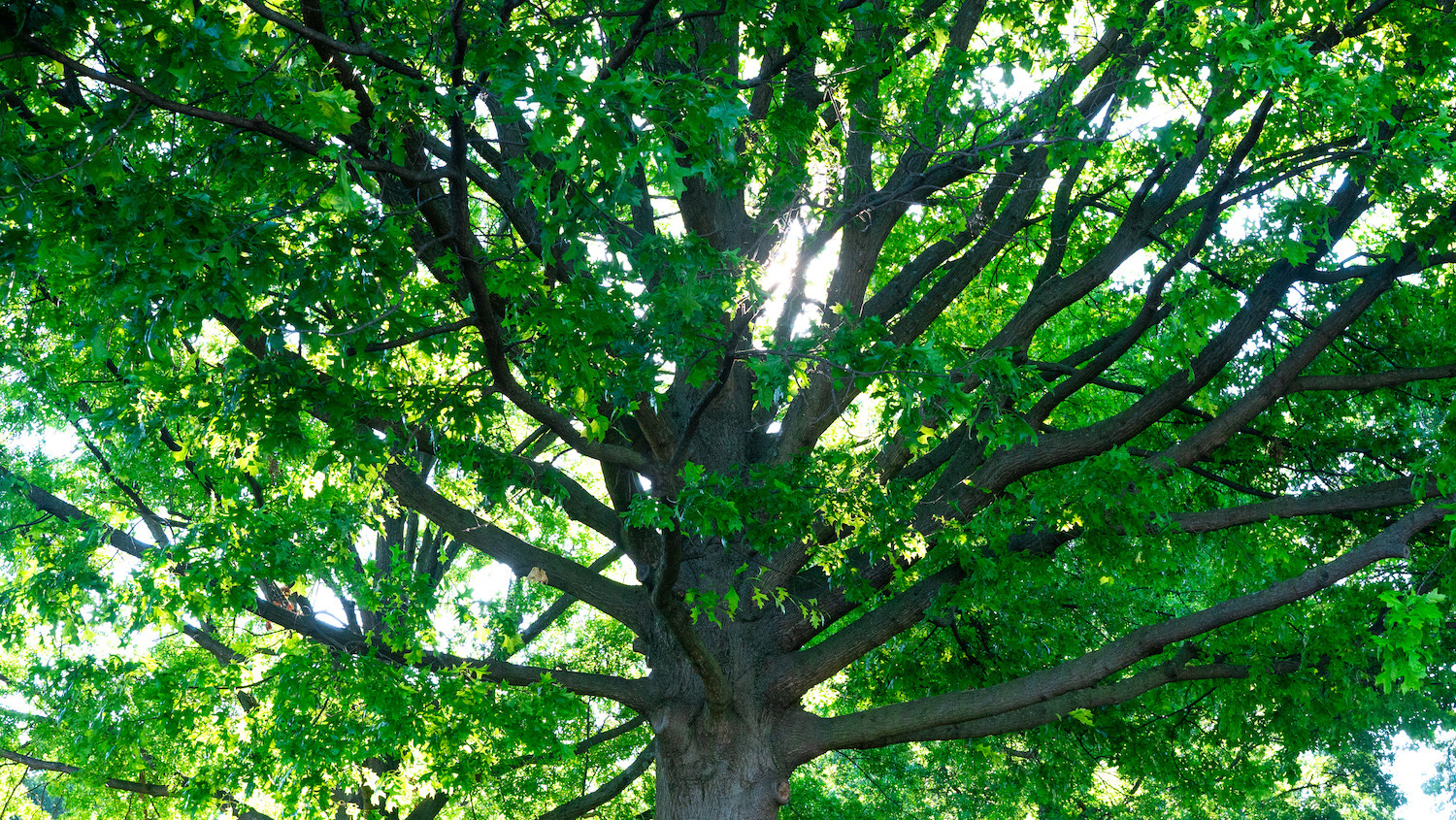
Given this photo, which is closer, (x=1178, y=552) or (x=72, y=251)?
(x=72, y=251)

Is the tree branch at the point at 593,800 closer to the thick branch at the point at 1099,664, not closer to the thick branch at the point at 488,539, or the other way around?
the thick branch at the point at 488,539

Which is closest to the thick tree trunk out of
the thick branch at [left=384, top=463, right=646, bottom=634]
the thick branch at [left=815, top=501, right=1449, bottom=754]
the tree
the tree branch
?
the tree

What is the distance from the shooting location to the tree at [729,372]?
4.43 meters

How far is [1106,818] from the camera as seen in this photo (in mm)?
14031

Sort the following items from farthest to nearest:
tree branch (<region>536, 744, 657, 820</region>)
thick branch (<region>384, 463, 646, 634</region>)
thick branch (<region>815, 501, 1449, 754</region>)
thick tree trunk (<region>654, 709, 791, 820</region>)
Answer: tree branch (<region>536, 744, 657, 820</region>), thick branch (<region>384, 463, 646, 634</region>), thick tree trunk (<region>654, 709, 791, 820</region>), thick branch (<region>815, 501, 1449, 754</region>)

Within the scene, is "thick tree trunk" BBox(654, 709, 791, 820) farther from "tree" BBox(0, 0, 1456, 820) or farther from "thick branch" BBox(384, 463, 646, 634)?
"thick branch" BBox(384, 463, 646, 634)

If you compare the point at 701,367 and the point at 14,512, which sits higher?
the point at 14,512

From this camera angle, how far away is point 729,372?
5797mm

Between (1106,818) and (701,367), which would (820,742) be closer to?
(701,367)

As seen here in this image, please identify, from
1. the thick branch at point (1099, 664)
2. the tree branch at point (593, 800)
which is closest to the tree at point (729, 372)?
the thick branch at point (1099, 664)

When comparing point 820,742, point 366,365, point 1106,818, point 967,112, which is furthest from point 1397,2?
point 1106,818

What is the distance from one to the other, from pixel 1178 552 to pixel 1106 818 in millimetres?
7473

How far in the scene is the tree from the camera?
14.5 ft

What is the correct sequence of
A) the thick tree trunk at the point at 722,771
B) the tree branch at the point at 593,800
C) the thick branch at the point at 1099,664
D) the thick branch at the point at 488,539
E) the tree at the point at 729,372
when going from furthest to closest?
1. the tree branch at the point at 593,800
2. the thick branch at the point at 488,539
3. the thick tree trunk at the point at 722,771
4. the thick branch at the point at 1099,664
5. the tree at the point at 729,372
